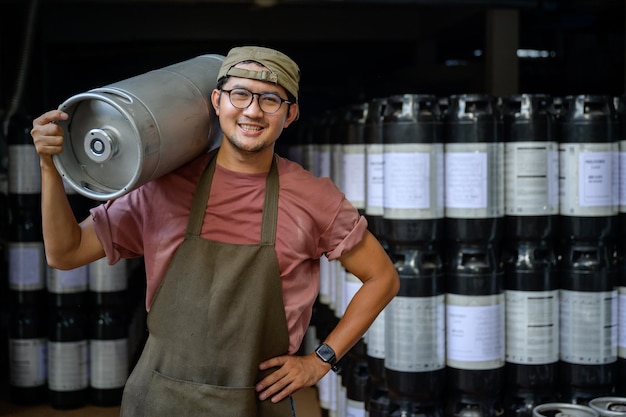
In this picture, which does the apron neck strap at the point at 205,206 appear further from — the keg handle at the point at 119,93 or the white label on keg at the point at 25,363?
the white label on keg at the point at 25,363

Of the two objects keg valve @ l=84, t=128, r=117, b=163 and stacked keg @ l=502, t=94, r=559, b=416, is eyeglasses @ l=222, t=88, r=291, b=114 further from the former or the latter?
stacked keg @ l=502, t=94, r=559, b=416

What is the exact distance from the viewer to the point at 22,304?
3.66 metres

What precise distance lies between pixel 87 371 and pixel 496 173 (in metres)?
2.01

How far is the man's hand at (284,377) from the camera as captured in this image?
5.61 ft

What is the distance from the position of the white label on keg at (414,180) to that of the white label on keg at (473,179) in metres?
0.04

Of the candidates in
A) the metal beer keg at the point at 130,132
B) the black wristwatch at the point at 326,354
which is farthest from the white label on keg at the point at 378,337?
the metal beer keg at the point at 130,132

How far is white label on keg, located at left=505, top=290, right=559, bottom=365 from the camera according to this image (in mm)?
2660

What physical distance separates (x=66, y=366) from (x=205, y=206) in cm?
216

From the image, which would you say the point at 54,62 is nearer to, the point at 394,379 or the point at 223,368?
the point at 394,379

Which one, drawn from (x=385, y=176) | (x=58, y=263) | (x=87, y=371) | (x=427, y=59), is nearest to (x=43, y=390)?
(x=87, y=371)

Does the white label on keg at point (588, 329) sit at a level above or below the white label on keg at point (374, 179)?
below

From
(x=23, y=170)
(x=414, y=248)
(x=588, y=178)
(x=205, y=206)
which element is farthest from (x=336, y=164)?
(x=205, y=206)

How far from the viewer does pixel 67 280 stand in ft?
11.8

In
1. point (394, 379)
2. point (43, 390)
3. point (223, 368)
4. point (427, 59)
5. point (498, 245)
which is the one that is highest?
point (427, 59)
